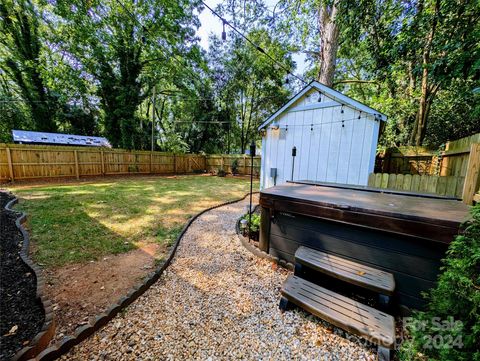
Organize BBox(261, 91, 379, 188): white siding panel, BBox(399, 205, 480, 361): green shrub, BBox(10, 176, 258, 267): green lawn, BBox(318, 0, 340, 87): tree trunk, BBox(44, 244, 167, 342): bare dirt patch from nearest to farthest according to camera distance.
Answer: BBox(399, 205, 480, 361): green shrub
BBox(44, 244, 167, 342): bare dirt patch
BBox(10, 176, 258, 267): green lawn
BBox(261, 91, 379, 188): white siding panel
BBox(318, 0, 340, 87): tree trunk

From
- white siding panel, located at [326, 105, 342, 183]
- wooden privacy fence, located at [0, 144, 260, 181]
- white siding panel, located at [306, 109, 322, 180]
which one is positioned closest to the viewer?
white siding panel, located at [326, 105, 342, 183]

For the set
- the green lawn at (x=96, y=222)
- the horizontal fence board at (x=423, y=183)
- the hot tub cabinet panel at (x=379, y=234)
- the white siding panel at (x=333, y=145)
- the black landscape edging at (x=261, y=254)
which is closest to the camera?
the hot tub cabinet panel at (x=379, y=234)

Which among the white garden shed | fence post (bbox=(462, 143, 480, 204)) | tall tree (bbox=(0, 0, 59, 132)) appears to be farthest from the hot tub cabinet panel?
tall tree (bbox=(0, 0, 59, 132))

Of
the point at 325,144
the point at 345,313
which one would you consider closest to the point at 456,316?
the point at 345,313

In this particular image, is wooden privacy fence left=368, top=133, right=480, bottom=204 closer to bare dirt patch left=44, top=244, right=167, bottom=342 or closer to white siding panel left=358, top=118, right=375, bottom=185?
white siding panel left=358, top=118, right=375, bottom=185

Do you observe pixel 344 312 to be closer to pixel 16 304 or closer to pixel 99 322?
pixel 99 322

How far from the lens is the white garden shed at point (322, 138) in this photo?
15.7 ft

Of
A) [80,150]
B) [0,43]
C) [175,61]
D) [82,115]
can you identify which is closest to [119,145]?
[80,150]

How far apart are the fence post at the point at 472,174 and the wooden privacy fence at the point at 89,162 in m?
13.7

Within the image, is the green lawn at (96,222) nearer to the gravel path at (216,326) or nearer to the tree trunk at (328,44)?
the gravel path at (216,326)

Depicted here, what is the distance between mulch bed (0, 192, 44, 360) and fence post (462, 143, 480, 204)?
14.8 ft

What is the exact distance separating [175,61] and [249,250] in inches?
615

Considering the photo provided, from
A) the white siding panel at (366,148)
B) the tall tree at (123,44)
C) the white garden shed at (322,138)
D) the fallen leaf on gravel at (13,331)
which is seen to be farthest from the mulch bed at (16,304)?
the tall tree at (123,44)

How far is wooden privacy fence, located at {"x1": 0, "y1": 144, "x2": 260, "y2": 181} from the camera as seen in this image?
8.65m
